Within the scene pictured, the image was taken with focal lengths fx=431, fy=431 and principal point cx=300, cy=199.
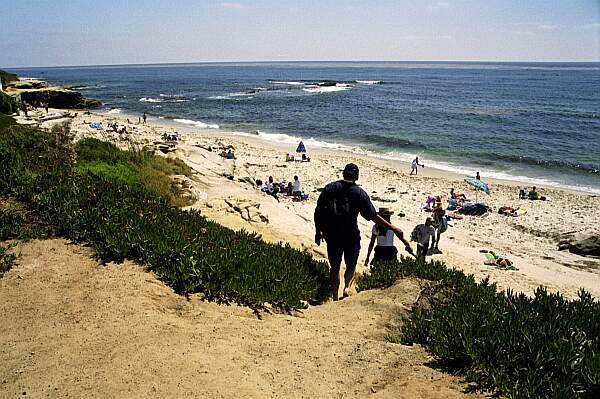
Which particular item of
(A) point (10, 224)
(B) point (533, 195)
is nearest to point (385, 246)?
(A) point (10, 224)

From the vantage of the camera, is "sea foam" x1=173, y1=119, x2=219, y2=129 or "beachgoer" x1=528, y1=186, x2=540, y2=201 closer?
"beachgoer" x1=528, y1=186, x2=540, y2=201

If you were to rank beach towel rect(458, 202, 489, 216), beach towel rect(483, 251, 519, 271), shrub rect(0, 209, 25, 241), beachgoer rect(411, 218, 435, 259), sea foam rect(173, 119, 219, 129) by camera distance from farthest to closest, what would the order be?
sea foam rect(173, 119, 219, 129)
beach towel rect(458, 202, 489, 216)
beach towel rect(483, 251, 519, 271)
beachgoer rect(411, 218, 435, 259)
shrub rect(0, 209, 25, 241)

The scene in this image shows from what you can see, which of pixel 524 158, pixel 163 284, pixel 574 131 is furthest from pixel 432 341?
pixel 574 131

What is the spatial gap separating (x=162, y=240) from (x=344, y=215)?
2478 millimetres

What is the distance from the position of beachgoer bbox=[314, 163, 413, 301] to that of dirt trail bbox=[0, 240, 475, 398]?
2.50ft

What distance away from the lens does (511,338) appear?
372cm

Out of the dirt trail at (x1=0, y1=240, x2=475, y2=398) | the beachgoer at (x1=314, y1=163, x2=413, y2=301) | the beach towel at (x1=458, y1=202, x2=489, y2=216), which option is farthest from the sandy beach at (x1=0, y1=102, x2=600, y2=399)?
the beach towel at (x1=458, y1=202, x2=489, y2=216)

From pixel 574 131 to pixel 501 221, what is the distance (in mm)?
27175

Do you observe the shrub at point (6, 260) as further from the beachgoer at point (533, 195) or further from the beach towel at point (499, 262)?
the beachgoer at point (533, 195)

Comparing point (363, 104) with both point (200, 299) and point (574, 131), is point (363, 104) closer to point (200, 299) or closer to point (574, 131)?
point (574, 131)

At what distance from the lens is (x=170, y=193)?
39.1 feet

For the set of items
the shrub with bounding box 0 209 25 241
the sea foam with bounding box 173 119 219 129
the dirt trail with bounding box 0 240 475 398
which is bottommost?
the dirt trail with bounding box 0 240 475 398

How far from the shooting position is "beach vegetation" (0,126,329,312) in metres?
5.31

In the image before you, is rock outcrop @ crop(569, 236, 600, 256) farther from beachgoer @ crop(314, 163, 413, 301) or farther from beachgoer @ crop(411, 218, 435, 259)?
beachgoer @ crop(314, 163, 413, 301)
